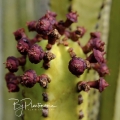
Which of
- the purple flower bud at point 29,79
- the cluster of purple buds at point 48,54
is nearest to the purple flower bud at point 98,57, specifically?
the cluster of purple buds at point 48,54

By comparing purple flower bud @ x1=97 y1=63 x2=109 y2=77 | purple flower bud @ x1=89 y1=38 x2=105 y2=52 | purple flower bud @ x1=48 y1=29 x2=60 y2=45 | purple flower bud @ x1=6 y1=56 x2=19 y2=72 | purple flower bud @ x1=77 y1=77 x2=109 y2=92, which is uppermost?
purple flower bud @ x1=48 y1=29 x2=60 y2=45

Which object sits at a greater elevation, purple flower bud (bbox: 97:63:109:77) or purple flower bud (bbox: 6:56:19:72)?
purple flower bud (bbox: 6:56:19:72)

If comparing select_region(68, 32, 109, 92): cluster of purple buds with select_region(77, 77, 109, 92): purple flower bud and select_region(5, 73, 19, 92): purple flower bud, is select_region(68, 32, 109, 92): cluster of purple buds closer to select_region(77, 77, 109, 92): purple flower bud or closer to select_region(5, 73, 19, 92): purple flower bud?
select_region(77, 77, 109, 92): purple flower bud

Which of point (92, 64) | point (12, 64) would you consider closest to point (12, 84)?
point (12, 64)

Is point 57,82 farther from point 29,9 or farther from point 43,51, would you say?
point 29,9

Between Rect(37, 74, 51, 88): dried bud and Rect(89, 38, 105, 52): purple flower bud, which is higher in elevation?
Rect(89, 38, 105, 52): purple flower bud

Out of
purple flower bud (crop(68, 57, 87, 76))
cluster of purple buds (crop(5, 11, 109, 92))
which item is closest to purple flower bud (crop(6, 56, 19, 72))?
cluster of purple buds (crop(5, 11, 109, 92))

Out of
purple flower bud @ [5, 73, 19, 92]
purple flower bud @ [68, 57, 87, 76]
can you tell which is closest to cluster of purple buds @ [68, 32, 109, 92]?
purple flower bud @ [68, 57, 87, 76]

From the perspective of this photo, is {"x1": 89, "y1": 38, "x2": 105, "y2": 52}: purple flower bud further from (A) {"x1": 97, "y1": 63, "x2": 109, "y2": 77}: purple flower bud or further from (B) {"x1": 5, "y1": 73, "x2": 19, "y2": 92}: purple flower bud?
(B) {"x1": 5, "y1": 73, "x2": 19, "y2": 92}: purple flower bud

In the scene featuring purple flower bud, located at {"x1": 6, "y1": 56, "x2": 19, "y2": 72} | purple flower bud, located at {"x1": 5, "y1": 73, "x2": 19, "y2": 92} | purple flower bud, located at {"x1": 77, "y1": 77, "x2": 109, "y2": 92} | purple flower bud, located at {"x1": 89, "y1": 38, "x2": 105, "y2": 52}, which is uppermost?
purple flower bud, located at {"x1": 89, "y1": 38, "x2": 105, "y2": 52}
